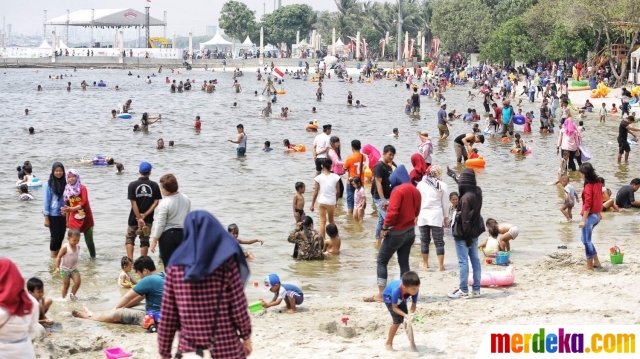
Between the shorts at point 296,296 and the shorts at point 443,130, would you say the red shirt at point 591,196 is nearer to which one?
the shorts at point 296,296

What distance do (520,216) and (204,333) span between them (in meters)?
11.6

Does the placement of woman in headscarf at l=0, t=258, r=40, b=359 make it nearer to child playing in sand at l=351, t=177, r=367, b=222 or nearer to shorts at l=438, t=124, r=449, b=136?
child playing in sand at l=351, t=177, r=367, b=222

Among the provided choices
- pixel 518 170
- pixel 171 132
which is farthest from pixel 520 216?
pixel 171 132

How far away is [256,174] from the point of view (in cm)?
2241

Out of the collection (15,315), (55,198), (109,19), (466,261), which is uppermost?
(109,19)

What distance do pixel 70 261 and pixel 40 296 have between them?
1682 millimetres

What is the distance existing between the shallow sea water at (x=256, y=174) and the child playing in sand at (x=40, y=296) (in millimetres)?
895

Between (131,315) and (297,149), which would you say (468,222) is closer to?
(131,315)

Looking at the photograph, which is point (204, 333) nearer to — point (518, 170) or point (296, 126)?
point (518, 170)

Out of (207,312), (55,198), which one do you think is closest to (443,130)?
(55,198)

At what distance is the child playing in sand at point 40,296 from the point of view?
8414 millimetres

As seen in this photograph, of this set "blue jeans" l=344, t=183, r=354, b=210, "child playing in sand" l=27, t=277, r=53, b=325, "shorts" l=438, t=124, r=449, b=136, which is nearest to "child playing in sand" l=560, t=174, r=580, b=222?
"blue jeans" l=344, t=183, r=354, b=210

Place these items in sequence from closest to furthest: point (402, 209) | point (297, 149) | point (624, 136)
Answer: point (402, 209)
point (624, 136)
point (297, 149)

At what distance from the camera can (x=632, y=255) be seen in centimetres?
1184
